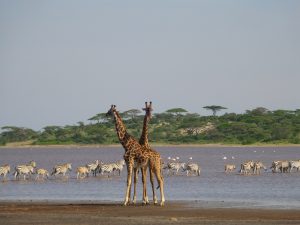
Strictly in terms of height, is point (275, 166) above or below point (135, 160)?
above

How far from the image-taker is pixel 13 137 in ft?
391

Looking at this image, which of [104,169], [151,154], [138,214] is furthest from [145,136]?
[104,169]

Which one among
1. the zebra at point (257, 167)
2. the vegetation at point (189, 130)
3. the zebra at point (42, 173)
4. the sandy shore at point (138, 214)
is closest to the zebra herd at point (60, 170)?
A: the zebra at point (42, 173)

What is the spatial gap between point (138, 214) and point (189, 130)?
3388 inches

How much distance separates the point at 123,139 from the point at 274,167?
19549 millimetres

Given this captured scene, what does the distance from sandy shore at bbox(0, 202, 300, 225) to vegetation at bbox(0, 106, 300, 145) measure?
7130cm

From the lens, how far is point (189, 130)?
105 metres

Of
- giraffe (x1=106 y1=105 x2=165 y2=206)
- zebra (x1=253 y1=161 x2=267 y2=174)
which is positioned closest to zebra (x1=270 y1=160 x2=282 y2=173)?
zebra (x1=253 y1=161 x2=267 y2=174)

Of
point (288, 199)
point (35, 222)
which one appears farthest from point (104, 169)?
point (35, 222)

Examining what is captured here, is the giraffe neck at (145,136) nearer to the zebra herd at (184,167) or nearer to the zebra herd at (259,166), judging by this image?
the zebra herd at (184,167)

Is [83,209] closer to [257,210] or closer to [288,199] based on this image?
[257,210]

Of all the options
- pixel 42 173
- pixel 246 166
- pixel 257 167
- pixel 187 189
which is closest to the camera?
pixel 187 189

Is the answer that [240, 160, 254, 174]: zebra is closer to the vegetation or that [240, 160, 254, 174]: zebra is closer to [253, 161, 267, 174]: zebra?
[253, 161, 267, 174]: zebra

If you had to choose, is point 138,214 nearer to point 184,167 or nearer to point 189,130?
point 184,167
